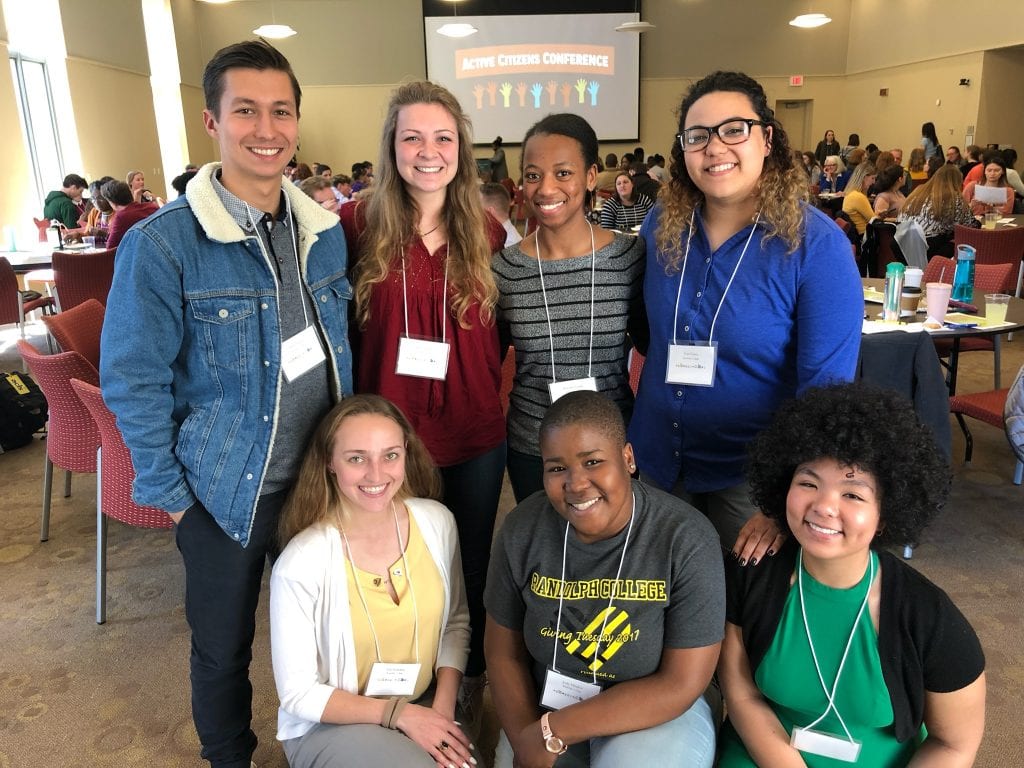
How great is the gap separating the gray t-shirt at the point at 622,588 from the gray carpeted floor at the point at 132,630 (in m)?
0.78

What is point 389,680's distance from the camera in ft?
5.45

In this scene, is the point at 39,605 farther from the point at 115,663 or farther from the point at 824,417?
the point at 824,417

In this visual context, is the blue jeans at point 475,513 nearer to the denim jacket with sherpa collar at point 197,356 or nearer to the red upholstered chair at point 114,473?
the denim jacket with sherpa collar at point 197,356

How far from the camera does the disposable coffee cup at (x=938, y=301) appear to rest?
3209 mm

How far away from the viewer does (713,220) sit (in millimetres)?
1645

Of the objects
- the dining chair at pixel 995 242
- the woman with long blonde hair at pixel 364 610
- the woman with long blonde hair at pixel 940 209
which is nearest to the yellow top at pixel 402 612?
the woman with long blonde hair at pixel 364 610

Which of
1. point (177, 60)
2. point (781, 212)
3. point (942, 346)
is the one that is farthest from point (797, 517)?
point (177, 60)

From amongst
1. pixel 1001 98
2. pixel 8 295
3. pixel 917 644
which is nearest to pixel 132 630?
pixel 917 644

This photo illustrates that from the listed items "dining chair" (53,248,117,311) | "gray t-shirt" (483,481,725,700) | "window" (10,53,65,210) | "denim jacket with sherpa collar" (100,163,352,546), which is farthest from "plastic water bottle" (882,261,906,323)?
"window" (10,53,65,210)

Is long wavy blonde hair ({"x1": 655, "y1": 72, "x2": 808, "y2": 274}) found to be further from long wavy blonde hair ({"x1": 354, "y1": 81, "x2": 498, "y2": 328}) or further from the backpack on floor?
the backpack on floor

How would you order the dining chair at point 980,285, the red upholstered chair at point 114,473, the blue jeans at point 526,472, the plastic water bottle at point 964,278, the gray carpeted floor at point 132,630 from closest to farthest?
the blue jeans at point 526,472 < the gray carpeted floor at point 132,630 < the red upholstered chair at point 114,473 < the plastic water bottle at point 964,278 < the dining chair at point 980,285

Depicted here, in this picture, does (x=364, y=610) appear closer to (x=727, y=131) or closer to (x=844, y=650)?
(x=844, y=650)

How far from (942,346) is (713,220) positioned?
295cm

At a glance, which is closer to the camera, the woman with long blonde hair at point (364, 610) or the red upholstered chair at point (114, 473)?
the woman with long blonde hair at point (364, 610)
